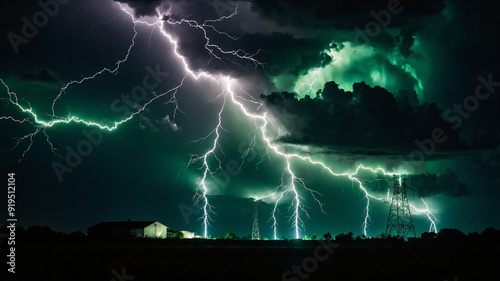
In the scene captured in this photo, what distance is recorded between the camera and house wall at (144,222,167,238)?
57156 mm

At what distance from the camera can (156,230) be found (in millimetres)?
58344

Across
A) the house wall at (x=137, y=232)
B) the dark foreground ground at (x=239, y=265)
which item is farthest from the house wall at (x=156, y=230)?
the dark foreground ground at (x=239, y=265)

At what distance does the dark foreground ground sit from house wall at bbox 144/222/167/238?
2317 cm

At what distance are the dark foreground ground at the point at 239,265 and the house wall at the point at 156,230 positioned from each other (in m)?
23.2

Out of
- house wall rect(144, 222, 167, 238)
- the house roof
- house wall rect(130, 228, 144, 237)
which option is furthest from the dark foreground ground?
the house roof

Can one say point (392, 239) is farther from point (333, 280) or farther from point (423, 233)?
point (333, 280)

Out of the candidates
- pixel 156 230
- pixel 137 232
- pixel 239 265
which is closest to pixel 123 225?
pixel 137 232

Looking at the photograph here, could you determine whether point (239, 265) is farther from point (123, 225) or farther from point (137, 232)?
point (123, 225)

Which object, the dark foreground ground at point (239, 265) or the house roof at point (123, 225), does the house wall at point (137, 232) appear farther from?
the dark foreground ground at point (239, 265)

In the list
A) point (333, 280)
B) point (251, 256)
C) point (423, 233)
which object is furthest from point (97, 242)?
point (423, 233)

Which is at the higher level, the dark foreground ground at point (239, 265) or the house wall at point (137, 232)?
the house wall at point (137, 232)

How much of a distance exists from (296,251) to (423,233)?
32.0m

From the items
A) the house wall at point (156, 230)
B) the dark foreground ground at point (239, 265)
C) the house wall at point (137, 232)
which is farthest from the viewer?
the house wall at point (156, 230)

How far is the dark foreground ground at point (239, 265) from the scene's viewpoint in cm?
2364
